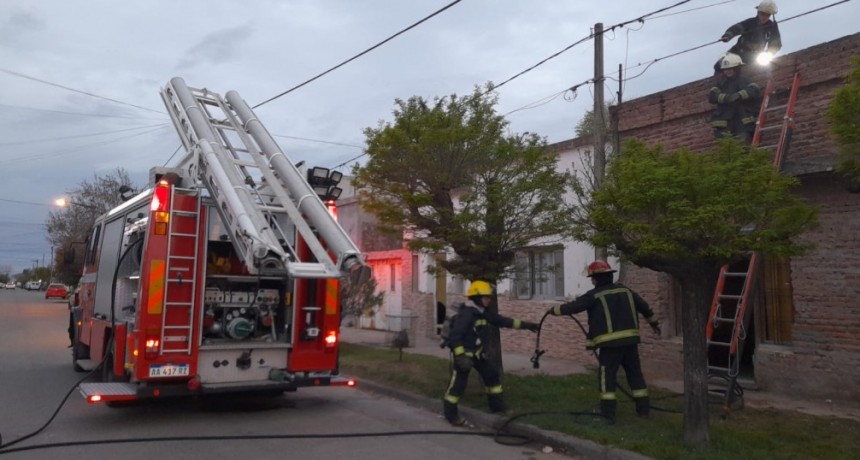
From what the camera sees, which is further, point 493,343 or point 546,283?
point 546,283

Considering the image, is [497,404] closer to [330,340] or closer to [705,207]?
[330,340]

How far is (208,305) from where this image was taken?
7824mm

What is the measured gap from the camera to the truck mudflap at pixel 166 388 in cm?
707

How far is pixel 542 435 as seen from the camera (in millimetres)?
7043

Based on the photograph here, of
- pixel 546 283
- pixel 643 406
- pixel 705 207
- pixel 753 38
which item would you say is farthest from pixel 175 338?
pixel 753 38

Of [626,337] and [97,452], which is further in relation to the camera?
[626,337]

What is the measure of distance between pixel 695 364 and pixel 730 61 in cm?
537

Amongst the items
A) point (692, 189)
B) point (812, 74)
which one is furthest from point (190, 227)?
point (812, 74)

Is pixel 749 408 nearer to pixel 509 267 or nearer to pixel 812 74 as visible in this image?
pixel 509 267

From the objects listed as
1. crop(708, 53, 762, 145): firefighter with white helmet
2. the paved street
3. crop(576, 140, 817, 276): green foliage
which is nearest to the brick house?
crop(708, 53, 762, 145): firefighter with white helmet

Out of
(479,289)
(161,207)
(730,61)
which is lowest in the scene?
(479,289)

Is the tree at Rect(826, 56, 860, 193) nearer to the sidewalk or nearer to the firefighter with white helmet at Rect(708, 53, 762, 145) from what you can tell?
the sidewalk

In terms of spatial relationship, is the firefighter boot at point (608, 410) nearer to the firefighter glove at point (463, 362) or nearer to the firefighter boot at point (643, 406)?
the firefighter boot at point (643, 406)

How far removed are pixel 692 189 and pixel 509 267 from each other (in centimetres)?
432
